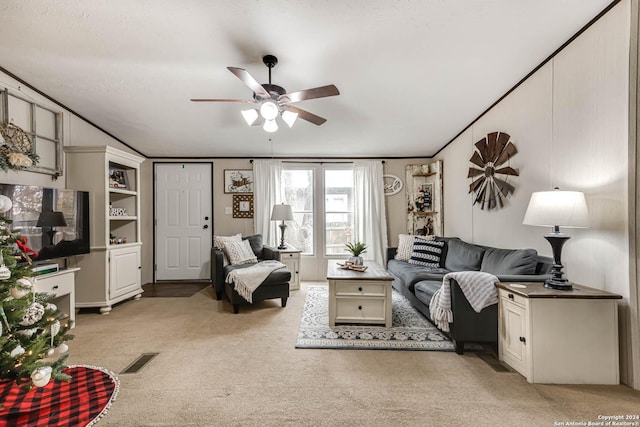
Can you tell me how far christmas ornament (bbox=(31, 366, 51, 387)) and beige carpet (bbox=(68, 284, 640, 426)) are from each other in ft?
1.31

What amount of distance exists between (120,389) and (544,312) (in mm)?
2896

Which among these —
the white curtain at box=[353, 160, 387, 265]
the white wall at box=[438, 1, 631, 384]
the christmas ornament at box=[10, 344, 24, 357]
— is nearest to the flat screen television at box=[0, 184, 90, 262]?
the christmas ornament at box=[10, 344, 24, 357]

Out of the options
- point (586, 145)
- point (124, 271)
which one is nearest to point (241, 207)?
point (124, 271)

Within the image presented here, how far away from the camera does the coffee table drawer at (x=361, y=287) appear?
9.39 ft

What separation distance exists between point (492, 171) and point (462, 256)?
1.07 metres

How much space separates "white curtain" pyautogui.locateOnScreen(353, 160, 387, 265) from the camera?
490 cm

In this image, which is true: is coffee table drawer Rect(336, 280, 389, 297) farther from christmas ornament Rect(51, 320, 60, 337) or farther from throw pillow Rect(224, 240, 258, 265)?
christmas ornament Rect(51, 320, 60, 337)

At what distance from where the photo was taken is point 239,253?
13.5ft

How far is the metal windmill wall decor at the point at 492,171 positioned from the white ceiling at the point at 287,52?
0.47m

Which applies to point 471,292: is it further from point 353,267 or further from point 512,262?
point 353,267

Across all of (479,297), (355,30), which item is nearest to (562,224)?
(479,297)

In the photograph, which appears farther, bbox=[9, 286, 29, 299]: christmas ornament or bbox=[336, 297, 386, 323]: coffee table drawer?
bbox=[336, 297, 386, 323]: coffee table drawer

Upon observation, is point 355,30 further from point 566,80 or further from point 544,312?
point 544,312

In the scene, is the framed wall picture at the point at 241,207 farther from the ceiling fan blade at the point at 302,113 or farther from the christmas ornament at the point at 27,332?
the christmas ornament at the point at 27,332
